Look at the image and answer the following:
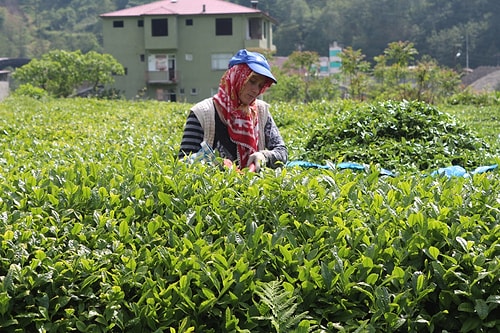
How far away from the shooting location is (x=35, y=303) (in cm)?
220

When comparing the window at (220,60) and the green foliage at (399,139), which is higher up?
the window at (220,60)

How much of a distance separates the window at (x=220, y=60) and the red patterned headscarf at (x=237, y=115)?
1570 inches

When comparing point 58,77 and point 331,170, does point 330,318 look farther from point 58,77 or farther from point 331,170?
point 58,77

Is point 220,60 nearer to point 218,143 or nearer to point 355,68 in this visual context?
point 355,68

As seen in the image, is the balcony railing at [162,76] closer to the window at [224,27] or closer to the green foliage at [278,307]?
the window at [224,27]

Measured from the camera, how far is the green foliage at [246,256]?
211 centimetres

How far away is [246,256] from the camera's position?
2.26 meters

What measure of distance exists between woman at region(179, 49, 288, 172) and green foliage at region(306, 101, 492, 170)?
1731mm

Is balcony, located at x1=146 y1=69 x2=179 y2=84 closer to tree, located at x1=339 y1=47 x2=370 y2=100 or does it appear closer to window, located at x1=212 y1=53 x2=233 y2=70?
window, located at x1=212 y1=53 x2=233 y2=70

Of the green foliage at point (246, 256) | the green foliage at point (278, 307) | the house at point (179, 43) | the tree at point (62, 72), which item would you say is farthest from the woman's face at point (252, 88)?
the house at point (179, 43)

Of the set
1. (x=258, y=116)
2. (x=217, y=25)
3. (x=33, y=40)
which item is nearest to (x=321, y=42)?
(x=217, y=25)

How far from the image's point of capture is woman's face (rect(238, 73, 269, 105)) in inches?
148

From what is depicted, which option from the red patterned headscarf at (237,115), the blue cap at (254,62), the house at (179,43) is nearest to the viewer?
the blue cap at (254,62)

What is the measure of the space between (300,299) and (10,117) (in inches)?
323
